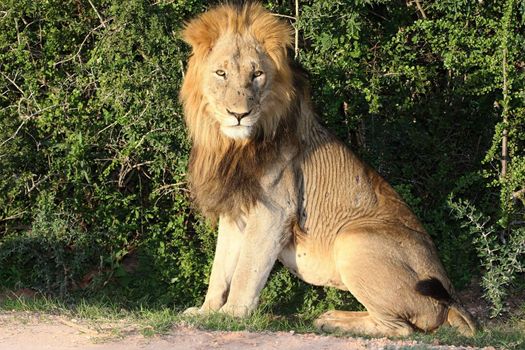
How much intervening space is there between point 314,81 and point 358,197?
1.22m

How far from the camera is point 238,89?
5.29 meters

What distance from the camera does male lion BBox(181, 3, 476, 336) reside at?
541 centimetres

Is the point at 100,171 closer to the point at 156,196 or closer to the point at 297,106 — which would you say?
the point at 156,196

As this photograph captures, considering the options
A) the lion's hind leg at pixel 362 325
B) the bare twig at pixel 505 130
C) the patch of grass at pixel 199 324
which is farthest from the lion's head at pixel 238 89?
the bare twig at pixel 505 130

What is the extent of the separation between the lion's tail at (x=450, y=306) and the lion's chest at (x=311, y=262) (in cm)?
58

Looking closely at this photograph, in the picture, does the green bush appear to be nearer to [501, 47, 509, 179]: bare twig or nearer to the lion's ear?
[501, 47, 509, 179]: bare twig

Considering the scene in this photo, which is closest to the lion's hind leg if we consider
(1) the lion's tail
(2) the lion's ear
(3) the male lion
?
(3) the male lion

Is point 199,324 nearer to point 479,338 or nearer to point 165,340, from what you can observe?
point 165,340

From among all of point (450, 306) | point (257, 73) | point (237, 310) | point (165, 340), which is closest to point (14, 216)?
point (237, 310)

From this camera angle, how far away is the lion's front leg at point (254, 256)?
17.9ft

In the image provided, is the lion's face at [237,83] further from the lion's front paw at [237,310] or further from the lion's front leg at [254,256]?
the lion's front paw at [237,310]

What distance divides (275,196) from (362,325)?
93cm

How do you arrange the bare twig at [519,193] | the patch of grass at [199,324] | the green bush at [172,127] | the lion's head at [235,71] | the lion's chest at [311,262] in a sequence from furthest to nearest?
1. the bare twig at [519,193]
2. the green bush at [172,127]
3. the lion's chest at [311,262]
4. the lion's head at [235,71]
5. the patch of grass at [199,324]

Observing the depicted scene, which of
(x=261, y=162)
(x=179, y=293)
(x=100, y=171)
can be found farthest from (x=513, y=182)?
(x=100, y=171)
